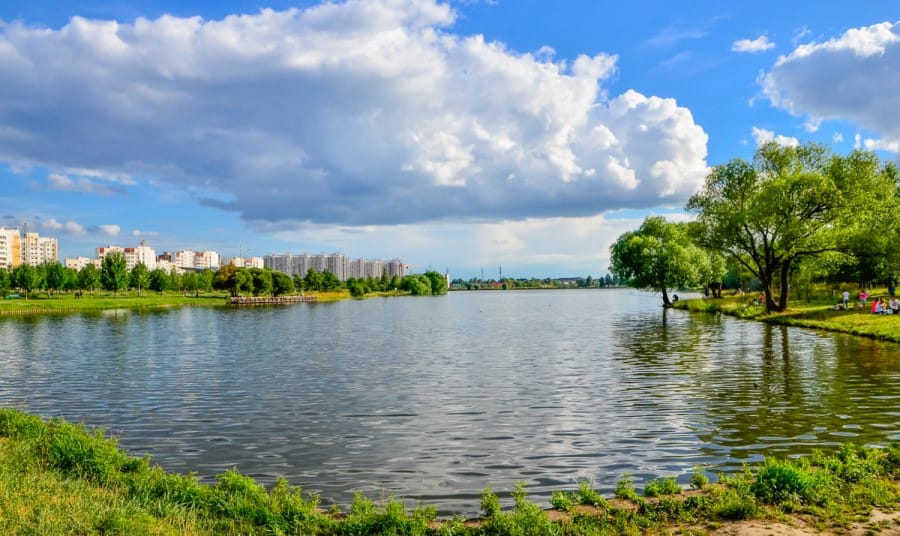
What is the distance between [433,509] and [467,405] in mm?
11580

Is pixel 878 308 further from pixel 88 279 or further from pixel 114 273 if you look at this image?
pixel 88 279

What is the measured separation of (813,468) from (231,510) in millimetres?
11667

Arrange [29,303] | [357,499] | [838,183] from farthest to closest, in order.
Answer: [29,303]
[838,183]
[357,499]

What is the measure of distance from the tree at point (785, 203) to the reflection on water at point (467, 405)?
16.8 meters

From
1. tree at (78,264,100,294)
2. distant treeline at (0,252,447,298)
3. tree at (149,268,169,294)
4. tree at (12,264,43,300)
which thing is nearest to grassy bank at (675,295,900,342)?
distant treeline at (0,252,447,298)

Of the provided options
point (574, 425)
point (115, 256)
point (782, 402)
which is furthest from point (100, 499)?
point (115, 256)

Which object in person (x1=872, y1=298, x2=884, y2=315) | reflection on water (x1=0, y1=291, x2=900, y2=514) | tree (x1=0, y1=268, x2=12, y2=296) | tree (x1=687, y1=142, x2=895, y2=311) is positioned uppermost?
tree (x1=687, y1=142, x2=895, y2=311)

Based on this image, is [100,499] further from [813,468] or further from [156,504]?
[813,468]

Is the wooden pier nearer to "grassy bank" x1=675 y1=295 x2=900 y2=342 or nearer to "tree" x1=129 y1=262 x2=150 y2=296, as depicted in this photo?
"tree" x1=129 y1=262 x2=150 y2=296

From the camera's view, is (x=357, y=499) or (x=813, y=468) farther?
(x=813, y=468)

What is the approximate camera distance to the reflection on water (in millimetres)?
15328

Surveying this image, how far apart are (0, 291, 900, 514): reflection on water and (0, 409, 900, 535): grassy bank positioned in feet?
6.01

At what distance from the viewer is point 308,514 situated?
1104 centimetres

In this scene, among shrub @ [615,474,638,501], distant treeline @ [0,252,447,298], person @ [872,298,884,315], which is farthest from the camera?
distant treeline @ [0,252,447,298]
